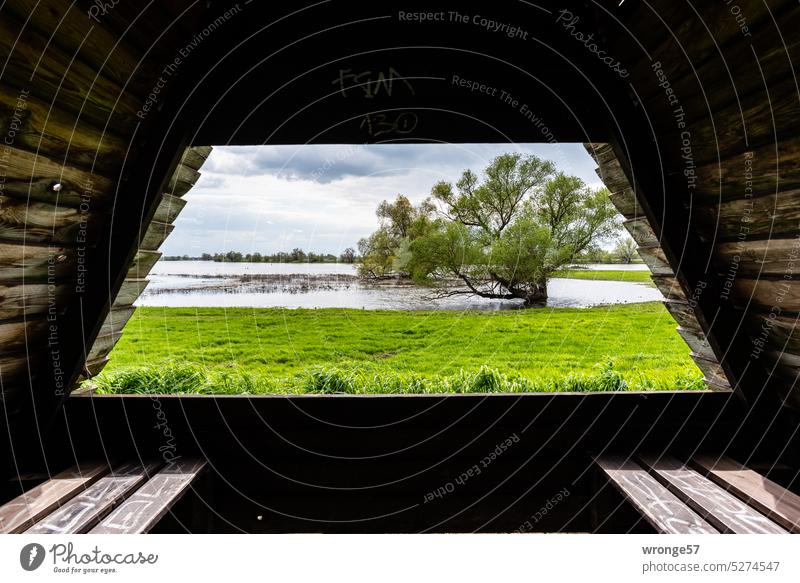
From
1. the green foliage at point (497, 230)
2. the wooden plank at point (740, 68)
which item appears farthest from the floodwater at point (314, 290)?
the wooden plank at point (740, 68)

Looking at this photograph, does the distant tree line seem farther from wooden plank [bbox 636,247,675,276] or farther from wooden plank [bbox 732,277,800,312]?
wooden plank [bbox 732,277,800,312]

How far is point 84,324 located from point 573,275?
4026 millimetres

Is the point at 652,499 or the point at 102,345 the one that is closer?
the point at 652,499

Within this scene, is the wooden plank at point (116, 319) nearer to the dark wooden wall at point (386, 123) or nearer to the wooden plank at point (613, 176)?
the dark wooden wall at point (386, 123)

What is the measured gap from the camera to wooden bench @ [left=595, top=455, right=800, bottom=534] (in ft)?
5.14

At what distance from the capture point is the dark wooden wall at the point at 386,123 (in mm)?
1443

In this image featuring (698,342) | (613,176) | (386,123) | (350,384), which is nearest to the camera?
(386,123)

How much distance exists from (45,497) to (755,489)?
9.64 ft

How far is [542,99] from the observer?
73.2 inches

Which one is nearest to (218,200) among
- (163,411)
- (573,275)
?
(163,411)

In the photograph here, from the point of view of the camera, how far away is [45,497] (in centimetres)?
174

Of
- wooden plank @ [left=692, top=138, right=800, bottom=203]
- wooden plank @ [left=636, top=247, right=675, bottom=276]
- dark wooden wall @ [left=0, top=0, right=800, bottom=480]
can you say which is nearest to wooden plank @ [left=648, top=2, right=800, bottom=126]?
dark wooden wall @ [left=0, top=0, right=800, bottom=480]

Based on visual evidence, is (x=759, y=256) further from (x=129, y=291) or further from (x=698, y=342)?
(x=129, y=291)

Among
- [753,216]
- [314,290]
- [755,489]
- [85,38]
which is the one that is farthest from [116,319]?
[755,489]
